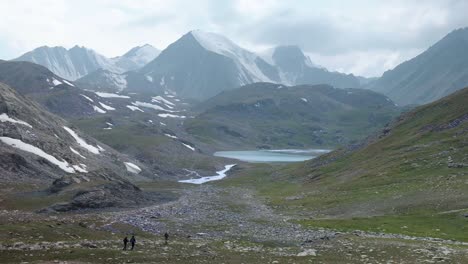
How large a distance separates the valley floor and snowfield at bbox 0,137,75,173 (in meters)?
52.0

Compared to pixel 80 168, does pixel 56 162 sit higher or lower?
higher

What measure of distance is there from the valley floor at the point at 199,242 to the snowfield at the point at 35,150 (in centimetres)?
5202

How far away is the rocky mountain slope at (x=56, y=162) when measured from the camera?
9094 centimetres

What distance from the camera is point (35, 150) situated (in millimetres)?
124625

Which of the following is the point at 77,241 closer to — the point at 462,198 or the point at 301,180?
the point at 462,198

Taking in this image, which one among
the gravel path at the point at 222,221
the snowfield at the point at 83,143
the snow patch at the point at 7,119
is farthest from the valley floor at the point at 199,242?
the snowfield at the point at 83,143

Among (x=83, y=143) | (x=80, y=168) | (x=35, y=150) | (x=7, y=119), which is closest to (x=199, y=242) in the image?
(x=35, y=150)

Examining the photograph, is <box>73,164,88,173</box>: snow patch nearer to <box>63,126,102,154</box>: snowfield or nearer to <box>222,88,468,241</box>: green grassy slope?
<box>63,126,102,154</box>: snowfield

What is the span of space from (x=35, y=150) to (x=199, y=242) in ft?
280

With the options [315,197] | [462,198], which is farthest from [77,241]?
[315,197]

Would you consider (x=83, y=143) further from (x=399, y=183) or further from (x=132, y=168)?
(x=399, y=183)

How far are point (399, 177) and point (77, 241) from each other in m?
63.7

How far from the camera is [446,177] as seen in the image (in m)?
81.4

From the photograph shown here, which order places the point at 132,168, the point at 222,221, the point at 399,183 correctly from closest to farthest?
the point at 222,221 < the point at 399,183 < the point at 132,168
